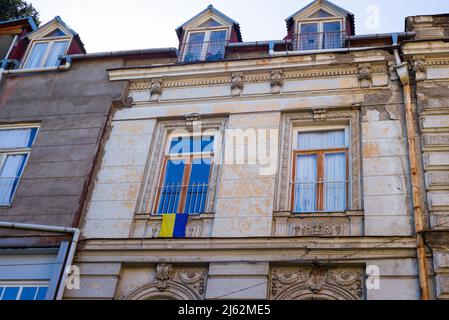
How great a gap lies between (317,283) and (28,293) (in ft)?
18.0

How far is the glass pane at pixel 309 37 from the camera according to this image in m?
13.4

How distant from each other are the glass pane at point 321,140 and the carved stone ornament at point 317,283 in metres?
2.95

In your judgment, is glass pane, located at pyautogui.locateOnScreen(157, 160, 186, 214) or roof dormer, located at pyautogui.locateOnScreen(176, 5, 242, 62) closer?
glass pane, located at pyautogui.locateOnScreen(157, 160, 186, 214)

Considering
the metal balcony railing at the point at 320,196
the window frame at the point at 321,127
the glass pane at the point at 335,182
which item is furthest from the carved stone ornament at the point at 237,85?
the metal balcony railing at the point at 320,196

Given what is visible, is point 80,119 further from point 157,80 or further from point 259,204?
point 259,204

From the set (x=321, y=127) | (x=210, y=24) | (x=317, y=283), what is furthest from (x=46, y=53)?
(x=317, y=283)

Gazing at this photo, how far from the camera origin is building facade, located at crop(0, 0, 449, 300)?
9594 millimetres

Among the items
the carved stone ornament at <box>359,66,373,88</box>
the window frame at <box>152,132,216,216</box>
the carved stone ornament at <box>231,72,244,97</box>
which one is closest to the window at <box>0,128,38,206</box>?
the window frame at <box>152,132,216,216</box>

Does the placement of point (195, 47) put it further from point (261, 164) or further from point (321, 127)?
→ point (261, 164)

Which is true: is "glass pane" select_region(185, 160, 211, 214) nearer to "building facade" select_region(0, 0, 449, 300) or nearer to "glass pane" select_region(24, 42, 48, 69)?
"building facade" select_region(0, 0, 449, 300)

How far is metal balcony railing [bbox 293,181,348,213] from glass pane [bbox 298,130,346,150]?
37.6 inches

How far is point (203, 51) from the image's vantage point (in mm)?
14133
